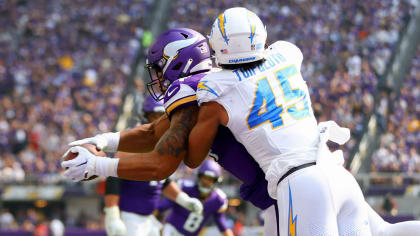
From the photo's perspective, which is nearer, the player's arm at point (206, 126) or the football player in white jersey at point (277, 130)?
the football player in white jersey at point (277, 130)

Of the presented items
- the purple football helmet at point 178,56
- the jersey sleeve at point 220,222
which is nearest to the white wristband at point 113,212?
the jersey sleeve at point 220,222

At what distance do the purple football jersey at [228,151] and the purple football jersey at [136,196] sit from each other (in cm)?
280

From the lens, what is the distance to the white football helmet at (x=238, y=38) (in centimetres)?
402

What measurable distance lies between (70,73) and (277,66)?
16.5 m

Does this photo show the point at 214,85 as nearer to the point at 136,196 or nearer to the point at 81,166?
the point at 81,166

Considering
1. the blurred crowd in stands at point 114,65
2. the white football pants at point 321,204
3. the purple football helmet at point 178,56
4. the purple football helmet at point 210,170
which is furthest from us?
the blurred crowd in stands at point 114,65

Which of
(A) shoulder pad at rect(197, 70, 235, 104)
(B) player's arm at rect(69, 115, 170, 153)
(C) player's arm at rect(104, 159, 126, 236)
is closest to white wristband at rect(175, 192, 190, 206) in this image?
(C) player's arm at rect(104, 159, 126, 236)

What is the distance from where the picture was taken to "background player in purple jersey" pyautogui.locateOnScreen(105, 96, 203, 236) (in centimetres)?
679

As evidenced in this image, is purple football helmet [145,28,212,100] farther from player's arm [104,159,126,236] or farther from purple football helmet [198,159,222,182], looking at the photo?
purple football helmet [198,159,222,182]

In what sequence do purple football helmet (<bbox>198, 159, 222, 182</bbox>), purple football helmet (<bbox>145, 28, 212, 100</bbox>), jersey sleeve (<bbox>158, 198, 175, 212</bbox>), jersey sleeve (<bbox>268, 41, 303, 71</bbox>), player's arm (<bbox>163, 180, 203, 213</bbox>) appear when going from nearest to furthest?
jersey sleeve (<bbox>268, 41, 303, 71</bbox>) < purple football helmet (<bbox>145, 28, 212, 100</bbox>) < player's arm (<bbox>163, 180, 203, 213</bbox>) < purple football helmet (<bbox>198, 159, 222, 182</bbox>) < jersey sleeve (<bbox>158, 198, 175, 212</bbox>)

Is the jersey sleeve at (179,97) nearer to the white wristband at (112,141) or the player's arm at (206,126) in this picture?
the player's arm at (206,126)

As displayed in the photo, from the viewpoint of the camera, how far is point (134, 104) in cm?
1802

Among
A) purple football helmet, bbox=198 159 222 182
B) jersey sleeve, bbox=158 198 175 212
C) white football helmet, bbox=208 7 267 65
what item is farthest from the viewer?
jersey sleeve, bbox=158 198 175 212

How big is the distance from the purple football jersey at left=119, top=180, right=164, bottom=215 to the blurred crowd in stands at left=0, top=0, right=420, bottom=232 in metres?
7.70
